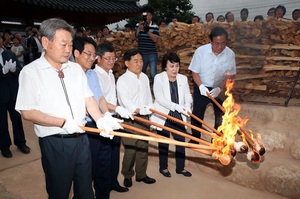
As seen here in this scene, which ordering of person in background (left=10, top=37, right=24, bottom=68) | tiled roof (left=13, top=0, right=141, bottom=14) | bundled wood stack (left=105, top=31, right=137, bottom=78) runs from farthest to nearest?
tiled roof (left=13, top=0, right=141, bottom=14), person in background (left=10, top=37, right=24, bottom=68), bundled wood stack (left=105, top=31, right=137, bottom=78)

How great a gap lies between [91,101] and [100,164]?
3.84ft

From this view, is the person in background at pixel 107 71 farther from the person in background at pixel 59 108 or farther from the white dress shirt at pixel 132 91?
the person in background at pixel 59 108

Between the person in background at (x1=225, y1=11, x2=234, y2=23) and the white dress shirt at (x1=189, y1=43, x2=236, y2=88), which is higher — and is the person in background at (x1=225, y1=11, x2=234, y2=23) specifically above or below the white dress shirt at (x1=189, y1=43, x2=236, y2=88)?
above

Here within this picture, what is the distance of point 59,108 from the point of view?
8.00ft

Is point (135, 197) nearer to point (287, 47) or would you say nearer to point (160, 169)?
point (160, 169)

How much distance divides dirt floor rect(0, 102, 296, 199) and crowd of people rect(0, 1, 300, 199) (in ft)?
0.53

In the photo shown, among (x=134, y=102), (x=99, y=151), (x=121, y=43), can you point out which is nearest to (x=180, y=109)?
(x=134, y=102)

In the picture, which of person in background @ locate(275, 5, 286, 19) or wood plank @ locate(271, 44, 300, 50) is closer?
wood plank @ locate(271, 44, 300, 50)

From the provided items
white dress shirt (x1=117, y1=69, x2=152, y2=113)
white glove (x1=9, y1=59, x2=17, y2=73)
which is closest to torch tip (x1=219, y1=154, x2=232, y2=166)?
white dress shirt (x1=117, y1=69, x2=152, y2=113)

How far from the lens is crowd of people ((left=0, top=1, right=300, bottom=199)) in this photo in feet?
7.90

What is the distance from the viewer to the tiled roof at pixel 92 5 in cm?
1327

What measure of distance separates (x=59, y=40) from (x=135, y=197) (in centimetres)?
263

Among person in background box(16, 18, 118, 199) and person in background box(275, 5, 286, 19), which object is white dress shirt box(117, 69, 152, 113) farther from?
person in background box(275, 5, 286, 19)

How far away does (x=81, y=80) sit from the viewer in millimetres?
2664
